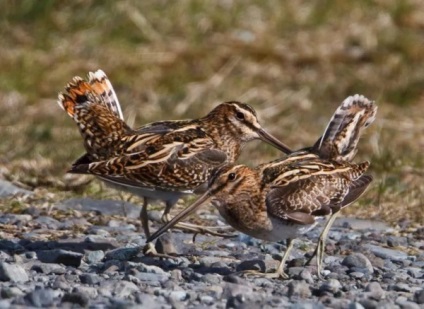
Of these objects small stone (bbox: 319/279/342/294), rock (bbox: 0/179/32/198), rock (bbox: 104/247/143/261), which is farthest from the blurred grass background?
small stone (bbox: 319/279/342/294)

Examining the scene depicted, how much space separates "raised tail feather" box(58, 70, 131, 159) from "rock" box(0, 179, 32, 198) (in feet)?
3.31

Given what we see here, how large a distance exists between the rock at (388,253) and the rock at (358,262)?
0.48 metres

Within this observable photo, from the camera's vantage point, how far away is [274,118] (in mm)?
12461

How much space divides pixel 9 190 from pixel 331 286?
332 centimetres

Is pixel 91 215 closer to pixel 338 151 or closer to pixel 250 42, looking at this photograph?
pixel 338 151

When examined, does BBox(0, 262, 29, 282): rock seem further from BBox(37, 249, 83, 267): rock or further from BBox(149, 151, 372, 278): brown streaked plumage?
BBox(149, 151, 372, 278): brown streaked plumage

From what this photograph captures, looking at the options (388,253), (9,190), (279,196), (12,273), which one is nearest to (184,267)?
(279,196)

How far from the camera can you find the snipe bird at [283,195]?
277 inches

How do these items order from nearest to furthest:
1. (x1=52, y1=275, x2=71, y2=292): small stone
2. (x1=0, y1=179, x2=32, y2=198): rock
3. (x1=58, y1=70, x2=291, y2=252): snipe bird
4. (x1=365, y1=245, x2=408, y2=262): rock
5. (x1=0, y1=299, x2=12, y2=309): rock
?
(x1=0, y1=299, x2=12, y2=309): rock, (x1=52, y1=275, x2=71, y2=292): small stone, (x1=58, y1=70, x2=291, y2=252): snipe bird, (x1=365, y1=245, x2=408, y2=262): rock, (x1=0, y1=179, x2=32, y2=198): rock

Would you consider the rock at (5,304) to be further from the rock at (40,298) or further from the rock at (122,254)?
the rock at (122,254)

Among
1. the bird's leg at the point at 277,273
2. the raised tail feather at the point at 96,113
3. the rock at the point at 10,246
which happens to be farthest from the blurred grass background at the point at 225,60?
the bird's leg at the point at 277,273

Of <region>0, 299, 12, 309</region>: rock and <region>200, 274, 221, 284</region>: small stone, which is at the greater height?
<region>200, 274, 221, 284</region>: small stone

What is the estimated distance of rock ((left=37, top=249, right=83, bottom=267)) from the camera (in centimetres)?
722

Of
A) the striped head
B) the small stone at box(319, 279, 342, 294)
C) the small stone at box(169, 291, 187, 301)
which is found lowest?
the small stone at box(169, 291, 187, 301)
